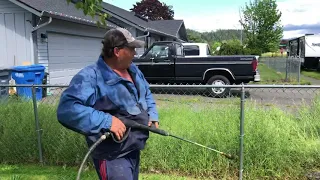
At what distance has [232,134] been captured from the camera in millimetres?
4473

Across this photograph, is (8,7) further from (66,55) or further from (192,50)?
(192,50)

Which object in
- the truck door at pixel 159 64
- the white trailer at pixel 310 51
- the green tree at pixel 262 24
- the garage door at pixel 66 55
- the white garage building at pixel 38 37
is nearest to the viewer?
the white garage building at pixel 38 37

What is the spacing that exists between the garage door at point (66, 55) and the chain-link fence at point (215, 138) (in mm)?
7136

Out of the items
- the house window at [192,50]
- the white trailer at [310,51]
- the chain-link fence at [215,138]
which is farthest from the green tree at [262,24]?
the chain-link fence at [215,138]

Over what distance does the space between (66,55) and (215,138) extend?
32.1 ft

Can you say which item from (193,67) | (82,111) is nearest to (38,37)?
(193,67)

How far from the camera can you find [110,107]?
2553 mm

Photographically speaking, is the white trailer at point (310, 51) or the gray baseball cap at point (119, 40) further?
the white trailer at point (310, 51)

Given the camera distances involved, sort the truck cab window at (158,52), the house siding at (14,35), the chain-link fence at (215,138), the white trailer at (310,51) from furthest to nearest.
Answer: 1. the white trailer at (310,51)
2. the truck cab window at (158,52)
3. the house siding at (14,35)
4. the chain-link fence at (215,138)

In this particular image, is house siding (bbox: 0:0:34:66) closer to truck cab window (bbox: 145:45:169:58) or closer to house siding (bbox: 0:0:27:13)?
house siding (bbox: 0:0:27:13)

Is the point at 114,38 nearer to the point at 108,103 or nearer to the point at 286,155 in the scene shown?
the point at 108,103

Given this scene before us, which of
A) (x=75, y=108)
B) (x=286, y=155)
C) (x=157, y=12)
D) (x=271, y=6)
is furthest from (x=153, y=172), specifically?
(x=157, y=12)

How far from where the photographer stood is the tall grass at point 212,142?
4332mm

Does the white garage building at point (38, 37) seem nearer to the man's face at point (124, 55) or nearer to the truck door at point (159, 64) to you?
the truck door at point (159, 64)
